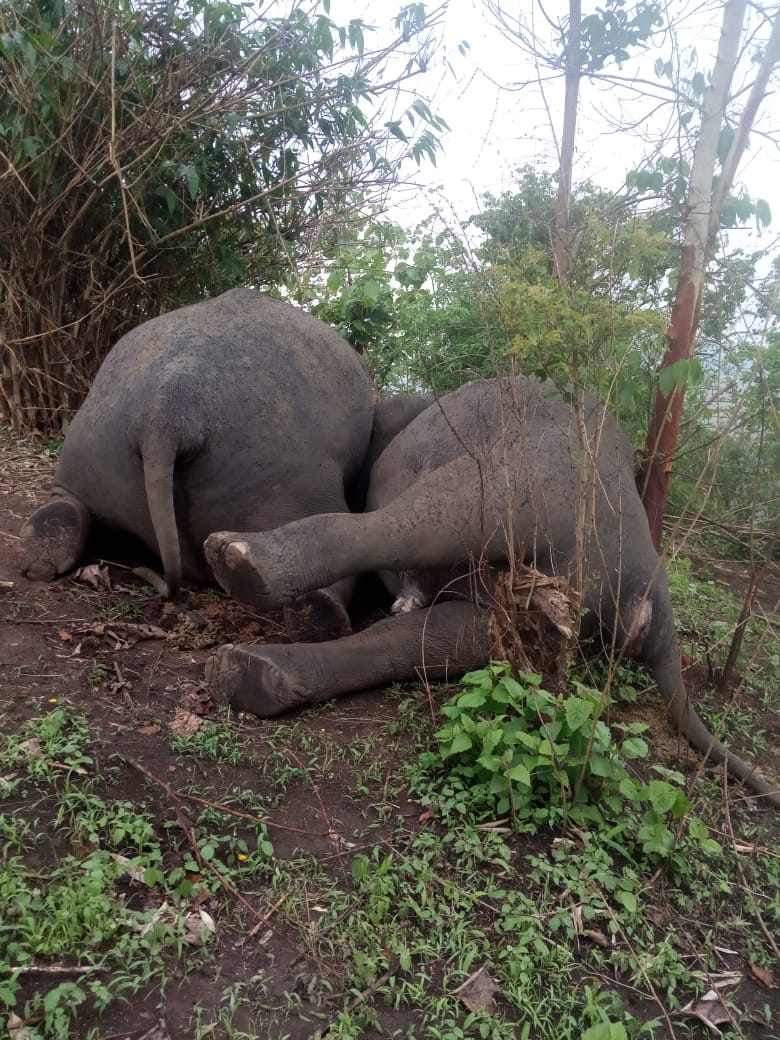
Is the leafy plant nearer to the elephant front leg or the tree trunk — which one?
the elephant front leg

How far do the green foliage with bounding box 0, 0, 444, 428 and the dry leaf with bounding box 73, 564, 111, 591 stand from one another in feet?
5.54

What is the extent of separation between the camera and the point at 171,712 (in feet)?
8.64

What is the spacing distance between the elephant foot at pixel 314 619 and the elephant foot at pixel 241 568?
1.58ft

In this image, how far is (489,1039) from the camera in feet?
5.65

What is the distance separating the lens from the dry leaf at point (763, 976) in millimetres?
2061

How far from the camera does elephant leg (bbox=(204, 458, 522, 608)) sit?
262 centimetres

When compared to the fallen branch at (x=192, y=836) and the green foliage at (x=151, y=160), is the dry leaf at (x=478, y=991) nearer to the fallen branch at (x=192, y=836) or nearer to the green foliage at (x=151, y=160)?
the fallen branch at (x=192, y=836)

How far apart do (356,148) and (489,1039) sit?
14.3 ft

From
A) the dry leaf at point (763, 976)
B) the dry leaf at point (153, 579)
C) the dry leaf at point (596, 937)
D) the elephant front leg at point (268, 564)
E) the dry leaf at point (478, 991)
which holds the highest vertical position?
the elephant front leg at point (268, 564)

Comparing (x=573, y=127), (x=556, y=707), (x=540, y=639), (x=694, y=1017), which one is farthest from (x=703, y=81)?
(x=694, y=1017)

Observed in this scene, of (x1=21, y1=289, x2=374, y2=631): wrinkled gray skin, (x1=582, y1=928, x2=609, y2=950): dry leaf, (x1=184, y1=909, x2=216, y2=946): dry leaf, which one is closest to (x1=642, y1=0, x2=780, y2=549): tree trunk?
(x1=21, y1=289, x2=374, y2=631): wrinkled gray skin

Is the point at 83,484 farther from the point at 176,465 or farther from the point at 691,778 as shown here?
A: the point at 691,778

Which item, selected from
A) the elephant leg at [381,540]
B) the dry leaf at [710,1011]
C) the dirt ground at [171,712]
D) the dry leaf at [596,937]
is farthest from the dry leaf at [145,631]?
the dry leaf at [710,1011]

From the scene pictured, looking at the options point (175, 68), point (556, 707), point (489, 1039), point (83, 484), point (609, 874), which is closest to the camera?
Answer: point (489, 1039)
